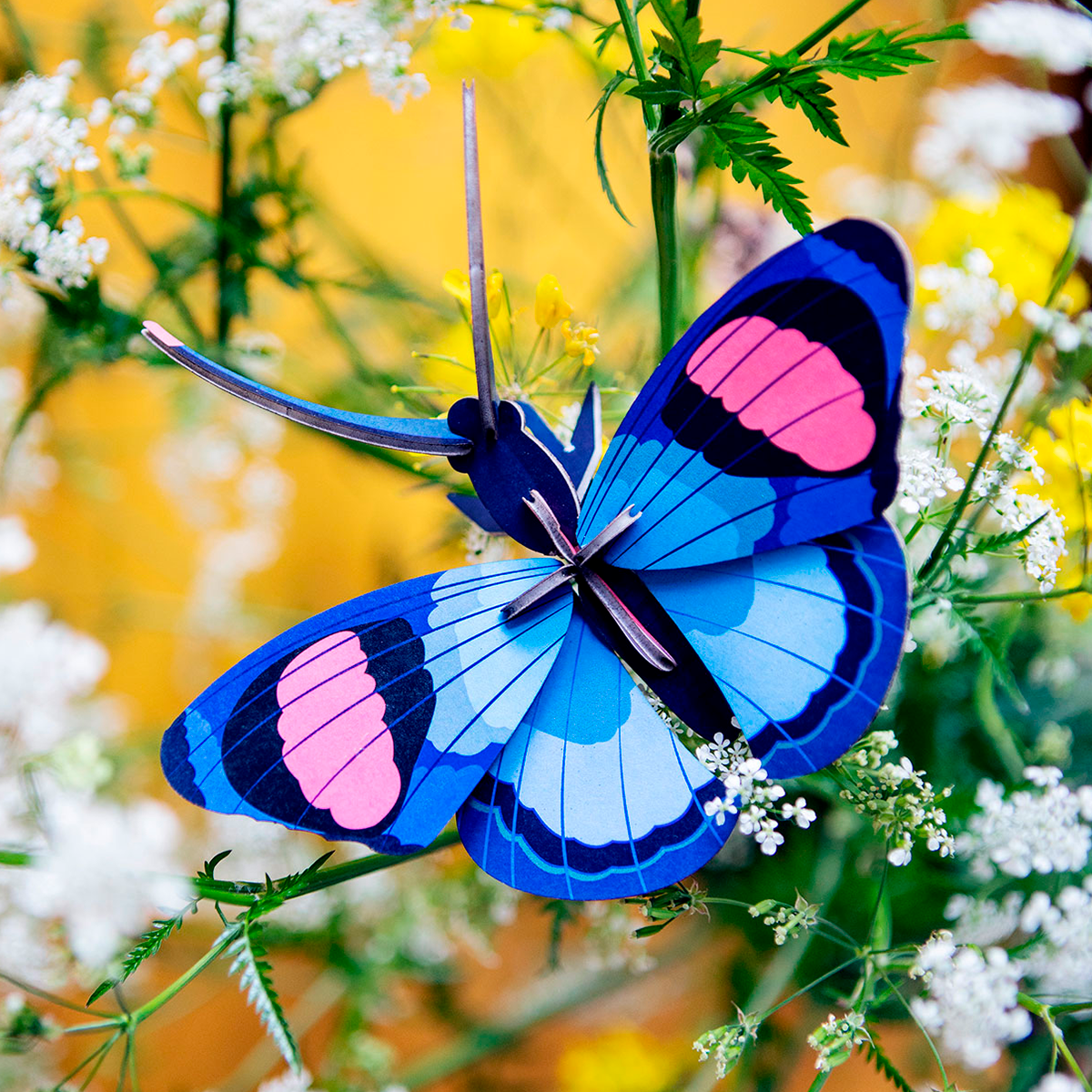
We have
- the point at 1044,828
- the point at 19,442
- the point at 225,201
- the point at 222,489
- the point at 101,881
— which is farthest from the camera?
the point at 222,489

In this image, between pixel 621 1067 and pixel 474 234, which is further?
pixel 621 1067

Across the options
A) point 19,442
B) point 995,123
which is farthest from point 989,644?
point 19,442

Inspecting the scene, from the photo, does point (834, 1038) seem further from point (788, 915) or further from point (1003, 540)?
point (1003, 540)

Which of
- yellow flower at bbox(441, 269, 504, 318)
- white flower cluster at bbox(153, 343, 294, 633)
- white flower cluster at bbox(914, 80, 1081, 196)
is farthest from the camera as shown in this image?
white flower cluster at bbox(153, 343, 294, 633)

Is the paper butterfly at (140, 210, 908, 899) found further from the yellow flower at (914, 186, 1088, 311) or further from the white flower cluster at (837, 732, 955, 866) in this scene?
the yellow flower at (914, 186, 1088, 311)

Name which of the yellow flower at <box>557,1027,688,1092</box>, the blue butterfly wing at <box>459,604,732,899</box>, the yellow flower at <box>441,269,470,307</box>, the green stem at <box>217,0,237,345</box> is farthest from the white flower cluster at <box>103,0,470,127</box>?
the yellow flower at <box>557,1027,688,1092</box>

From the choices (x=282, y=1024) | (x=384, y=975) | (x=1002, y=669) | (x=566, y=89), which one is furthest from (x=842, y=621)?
(x=566, y=89)
